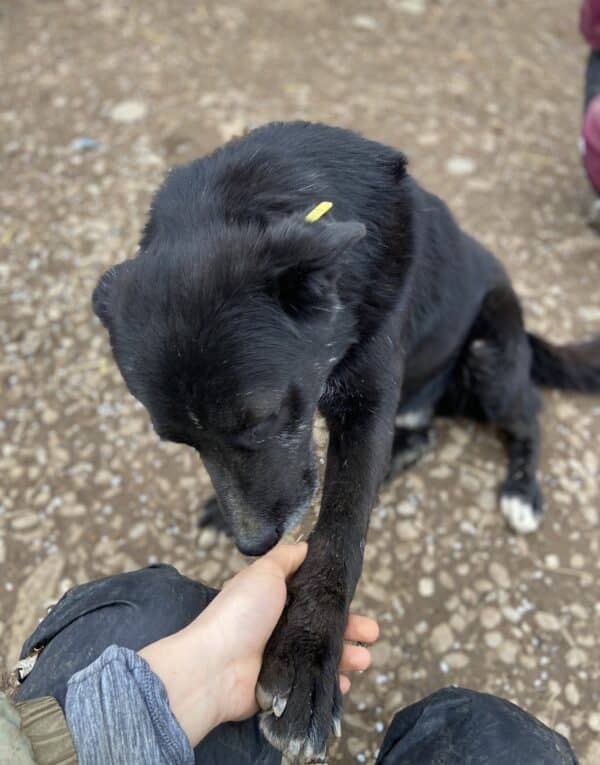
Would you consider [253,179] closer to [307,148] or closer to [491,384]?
[307,148]

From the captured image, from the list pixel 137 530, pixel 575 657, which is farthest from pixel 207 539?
pixel 575 657

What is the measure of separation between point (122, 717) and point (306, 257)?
1293 mm

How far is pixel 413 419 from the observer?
11.7 feet

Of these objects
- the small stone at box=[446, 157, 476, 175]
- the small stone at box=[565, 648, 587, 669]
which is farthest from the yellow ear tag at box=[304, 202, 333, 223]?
the small stone at box=[446, 157, 476, 175]

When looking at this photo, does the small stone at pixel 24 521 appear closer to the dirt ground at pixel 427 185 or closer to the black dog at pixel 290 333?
the dirt ground at pixel 427 185

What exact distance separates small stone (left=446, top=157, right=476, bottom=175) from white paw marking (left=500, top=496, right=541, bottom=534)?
8.63 ft

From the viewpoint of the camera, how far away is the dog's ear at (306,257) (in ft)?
6.25

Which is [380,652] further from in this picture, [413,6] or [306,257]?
[413,6]

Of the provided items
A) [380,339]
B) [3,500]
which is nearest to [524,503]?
[380,339]

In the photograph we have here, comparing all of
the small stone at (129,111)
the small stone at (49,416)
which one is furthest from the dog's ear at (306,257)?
the small stone at (129,111)

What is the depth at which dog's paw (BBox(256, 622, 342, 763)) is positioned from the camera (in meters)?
2.00

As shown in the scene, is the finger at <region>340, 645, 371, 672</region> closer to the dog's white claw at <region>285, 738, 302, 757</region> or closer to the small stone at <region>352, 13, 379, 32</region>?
the dog's white claw at <region>285, 738, 302, 757</region>

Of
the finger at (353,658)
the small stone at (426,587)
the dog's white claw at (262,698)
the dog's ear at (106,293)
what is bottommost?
the small stone at (426,587)

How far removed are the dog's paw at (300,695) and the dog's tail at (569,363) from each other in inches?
85.3
